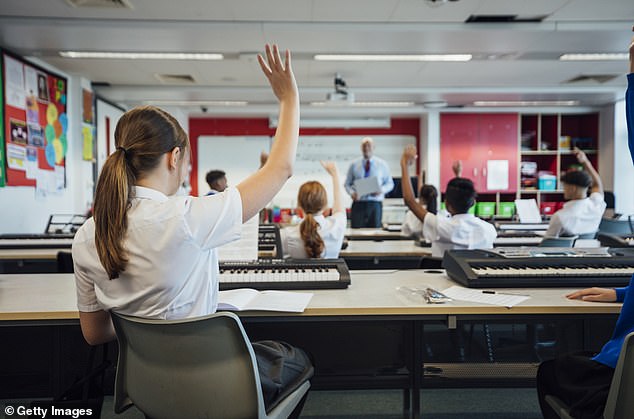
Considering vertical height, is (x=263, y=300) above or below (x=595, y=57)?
below

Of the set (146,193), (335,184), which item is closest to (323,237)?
(335,184)

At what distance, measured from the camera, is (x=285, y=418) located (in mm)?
1328

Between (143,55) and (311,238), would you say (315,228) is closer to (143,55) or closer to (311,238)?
(311,238)

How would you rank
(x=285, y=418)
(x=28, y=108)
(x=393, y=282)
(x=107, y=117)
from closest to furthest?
(x=285, y=418), (x=393, y=282), (x=28, y=108), (x=107, y=117)

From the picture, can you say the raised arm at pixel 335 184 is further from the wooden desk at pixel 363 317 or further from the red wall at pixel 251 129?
the red wall at pixel 251 129

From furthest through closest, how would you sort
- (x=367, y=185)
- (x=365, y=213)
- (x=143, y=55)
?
(x=365, y=213) → (x=367, y=185) → (x=143, y=55)

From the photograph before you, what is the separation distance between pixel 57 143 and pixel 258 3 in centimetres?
325

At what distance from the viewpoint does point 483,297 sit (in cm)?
168

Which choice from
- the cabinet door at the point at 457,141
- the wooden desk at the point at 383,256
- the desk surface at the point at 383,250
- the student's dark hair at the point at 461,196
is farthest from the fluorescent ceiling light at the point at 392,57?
the cabinet door at the point at 457,141

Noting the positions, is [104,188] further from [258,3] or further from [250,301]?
[258,3]

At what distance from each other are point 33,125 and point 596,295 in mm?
5649

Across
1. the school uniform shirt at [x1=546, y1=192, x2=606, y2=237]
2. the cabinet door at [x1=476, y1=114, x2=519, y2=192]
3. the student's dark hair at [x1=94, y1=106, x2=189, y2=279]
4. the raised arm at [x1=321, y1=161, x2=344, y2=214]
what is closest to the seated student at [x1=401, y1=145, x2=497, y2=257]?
the raised arm at [x1=321, y1=161, x2=344, y2=214]

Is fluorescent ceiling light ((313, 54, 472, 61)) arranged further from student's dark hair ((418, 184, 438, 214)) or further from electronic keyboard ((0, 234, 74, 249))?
electronic keyboard ((0, 234, 74, 249))

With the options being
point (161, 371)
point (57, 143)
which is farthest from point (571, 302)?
point (57, 143)
